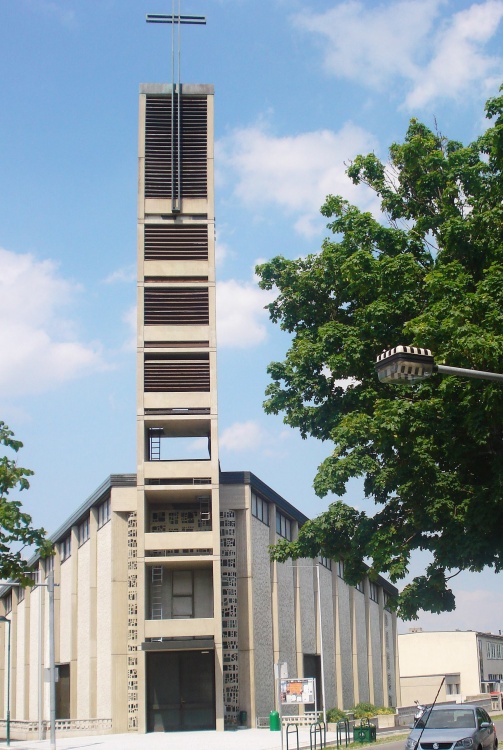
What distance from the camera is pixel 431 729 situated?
71.4 feet

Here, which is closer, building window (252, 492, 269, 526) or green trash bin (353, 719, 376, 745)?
green trash bin (353, 719, 376, 745)

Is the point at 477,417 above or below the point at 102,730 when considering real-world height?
above

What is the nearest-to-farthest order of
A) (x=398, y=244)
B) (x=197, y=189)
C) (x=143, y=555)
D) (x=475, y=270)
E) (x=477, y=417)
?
1. (x=477, y=417)
2. (x=475, y=270)
3. (x=398, y=244)
4. (x=143, y=555)
5. (x=197, y=189)

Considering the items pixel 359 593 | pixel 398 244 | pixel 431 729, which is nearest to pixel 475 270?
pixel 398 244

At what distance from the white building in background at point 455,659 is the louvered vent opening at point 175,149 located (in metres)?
70.2

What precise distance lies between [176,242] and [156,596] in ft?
59.9

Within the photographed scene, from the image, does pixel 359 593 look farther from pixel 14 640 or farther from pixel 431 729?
pixel 431 729

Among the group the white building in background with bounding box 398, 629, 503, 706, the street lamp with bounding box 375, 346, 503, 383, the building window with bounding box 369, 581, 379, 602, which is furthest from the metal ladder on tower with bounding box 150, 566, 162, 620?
the white building in background with bounding box 398, 629, 503, 706

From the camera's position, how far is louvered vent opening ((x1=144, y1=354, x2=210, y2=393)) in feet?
163

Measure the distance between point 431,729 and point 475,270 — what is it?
1180cm

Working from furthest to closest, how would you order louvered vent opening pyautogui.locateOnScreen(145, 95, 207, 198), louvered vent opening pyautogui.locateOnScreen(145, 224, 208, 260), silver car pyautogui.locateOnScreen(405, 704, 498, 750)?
louvered vent opening pyautogui.locateOnScreen(145, 95, 207, 198) < louvered vent opening pyautogui.locateOnScreen(145, 224, 208, 260) < silver car pyautogui.locateOnScreen(405, 704, 498, 750)

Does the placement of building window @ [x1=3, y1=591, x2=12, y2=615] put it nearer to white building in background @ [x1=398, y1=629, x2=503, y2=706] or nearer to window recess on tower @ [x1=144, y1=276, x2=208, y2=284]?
window recess on tower @ [x1=144, y1=276, x2=208, y2=284]

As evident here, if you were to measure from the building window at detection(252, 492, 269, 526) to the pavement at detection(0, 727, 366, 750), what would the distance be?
1117cm

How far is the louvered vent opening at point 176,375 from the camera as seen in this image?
4975 cm
